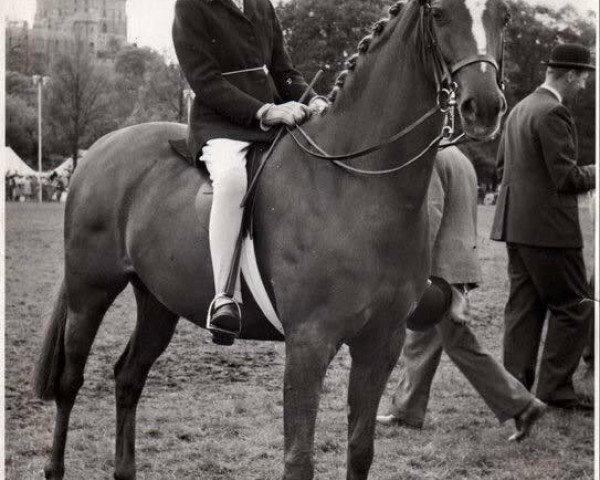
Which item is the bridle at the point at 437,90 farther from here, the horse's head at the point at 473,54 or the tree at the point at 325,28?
the tree at the point at 325,28

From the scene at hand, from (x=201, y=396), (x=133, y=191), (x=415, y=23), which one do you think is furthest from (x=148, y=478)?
(x=415, y=23)

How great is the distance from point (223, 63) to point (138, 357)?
6.66 ft

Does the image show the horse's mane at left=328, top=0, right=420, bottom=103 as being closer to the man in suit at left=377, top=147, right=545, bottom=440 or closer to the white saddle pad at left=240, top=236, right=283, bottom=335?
the white saddle pad at left=240, top=236, right=283, bottom=335

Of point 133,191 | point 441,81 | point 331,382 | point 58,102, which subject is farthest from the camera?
point 331,382

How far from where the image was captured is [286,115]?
169 inches

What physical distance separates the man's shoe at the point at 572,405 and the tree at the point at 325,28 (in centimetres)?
325

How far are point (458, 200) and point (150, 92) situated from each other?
2438 mm

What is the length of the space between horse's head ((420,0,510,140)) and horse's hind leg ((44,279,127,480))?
270 centimetres

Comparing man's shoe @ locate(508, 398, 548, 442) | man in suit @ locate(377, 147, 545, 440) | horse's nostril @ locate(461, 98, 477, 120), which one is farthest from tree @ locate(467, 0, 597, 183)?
horse's nostril @ locate(461, 98, 477, 120)

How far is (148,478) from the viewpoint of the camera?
18.0ft

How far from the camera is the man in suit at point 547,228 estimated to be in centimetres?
612

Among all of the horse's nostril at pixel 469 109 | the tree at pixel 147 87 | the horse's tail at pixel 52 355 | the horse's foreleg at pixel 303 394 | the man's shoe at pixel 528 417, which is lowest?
the man's shoe at pixel 528 417

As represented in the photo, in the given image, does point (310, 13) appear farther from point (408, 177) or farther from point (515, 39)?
point (408, 177)

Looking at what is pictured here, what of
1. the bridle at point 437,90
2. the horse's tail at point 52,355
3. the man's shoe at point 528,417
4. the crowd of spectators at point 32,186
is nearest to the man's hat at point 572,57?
the bridle at point 437,90
